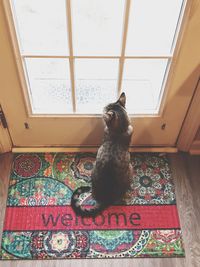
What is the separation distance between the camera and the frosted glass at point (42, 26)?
133 centimetres

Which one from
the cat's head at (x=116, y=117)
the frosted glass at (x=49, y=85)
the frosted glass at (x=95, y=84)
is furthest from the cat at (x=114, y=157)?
the frosted glass at (x=49, y=85)

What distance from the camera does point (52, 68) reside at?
1600 mm

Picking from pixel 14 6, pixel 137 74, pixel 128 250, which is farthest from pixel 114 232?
pixel 14 6

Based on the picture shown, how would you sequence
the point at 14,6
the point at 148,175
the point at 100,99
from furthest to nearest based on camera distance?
1. the point at 148,175
2. the point at 100,99
3. the point at 14,6

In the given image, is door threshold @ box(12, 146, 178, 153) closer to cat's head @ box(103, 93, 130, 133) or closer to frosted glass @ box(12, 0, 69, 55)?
cat's head @ box(103, 93, 130, 133)

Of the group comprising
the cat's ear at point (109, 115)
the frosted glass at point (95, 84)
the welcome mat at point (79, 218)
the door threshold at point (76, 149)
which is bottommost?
the welcome mat at point (79, 218)

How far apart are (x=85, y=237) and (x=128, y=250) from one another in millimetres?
226


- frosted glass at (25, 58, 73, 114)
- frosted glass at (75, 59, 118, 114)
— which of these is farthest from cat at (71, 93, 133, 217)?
frosted glass at (25, 58, 73, 114)

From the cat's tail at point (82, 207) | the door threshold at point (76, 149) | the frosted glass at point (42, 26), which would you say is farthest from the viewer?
the door threshold at point (76, 149)

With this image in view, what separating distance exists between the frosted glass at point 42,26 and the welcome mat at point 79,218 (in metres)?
0.71

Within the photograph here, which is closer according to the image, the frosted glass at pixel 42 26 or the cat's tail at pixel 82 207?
the frosted glass at pixel 42 26

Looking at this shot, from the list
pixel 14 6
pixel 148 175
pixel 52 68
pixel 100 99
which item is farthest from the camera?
pixel 148 175

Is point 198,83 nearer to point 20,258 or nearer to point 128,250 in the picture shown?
point 128,250

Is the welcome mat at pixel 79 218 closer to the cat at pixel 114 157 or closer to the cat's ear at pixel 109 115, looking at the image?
the cat at pixel 114 157
